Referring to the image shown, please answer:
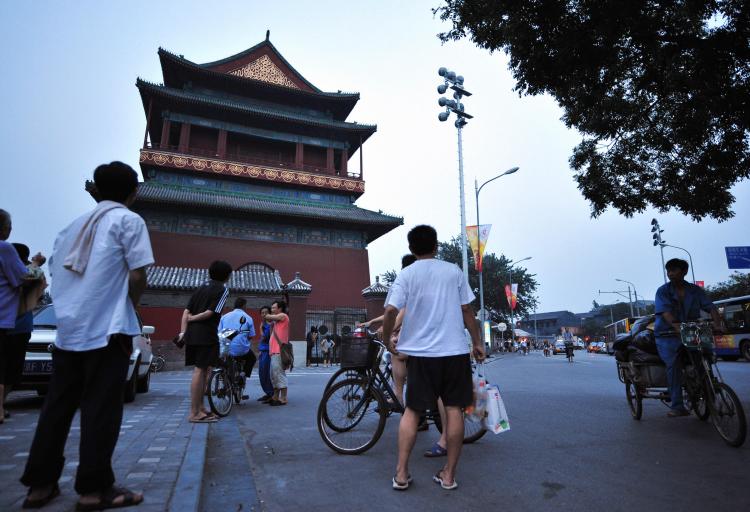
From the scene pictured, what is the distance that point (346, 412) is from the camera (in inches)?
165

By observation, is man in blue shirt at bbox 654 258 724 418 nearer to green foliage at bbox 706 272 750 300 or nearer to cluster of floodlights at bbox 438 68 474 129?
cluster of floodlights at bbox 438 68 474 129

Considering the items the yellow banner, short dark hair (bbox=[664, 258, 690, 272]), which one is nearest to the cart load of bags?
short dark hair (bbox=[664, 258, 690, 272])

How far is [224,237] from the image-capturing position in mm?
24891

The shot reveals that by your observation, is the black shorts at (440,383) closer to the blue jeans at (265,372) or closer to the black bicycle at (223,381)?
the black bicycle at (223,381)

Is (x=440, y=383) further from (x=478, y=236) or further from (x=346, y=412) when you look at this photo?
(x=478, y=236)

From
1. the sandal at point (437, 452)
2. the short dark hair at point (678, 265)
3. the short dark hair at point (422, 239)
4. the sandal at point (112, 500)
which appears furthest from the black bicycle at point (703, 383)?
the sandal at point (112, 500)

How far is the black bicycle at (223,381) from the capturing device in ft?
19.7

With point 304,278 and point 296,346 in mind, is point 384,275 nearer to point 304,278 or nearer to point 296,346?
point 304,278

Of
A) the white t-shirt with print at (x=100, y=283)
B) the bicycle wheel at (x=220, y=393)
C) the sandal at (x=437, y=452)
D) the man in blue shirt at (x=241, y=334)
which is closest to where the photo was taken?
the white t-shirt with print at (x=100, y=283)

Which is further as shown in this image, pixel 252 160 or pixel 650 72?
pixel 252 160

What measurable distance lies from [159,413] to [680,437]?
598cm

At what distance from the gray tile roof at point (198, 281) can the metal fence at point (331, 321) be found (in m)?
2.60

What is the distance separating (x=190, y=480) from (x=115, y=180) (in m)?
1.92

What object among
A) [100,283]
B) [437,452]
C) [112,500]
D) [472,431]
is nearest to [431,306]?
[437,452]
